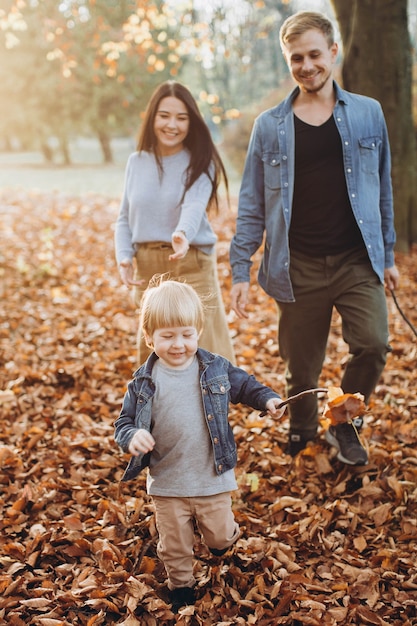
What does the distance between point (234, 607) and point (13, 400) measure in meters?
2.72

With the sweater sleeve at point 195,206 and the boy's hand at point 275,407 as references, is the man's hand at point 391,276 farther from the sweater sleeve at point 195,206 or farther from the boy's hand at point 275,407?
the boy's hand at point 275,407

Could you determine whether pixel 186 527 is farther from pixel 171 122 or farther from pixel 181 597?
pixel 171 122

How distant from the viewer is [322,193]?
345 centimetres

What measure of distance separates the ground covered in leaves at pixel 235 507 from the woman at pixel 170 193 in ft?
3.01

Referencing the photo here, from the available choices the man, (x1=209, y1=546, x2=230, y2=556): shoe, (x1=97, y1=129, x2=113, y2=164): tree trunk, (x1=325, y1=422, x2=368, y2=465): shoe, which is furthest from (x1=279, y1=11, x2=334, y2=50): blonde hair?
(x1=97, y1=129, x2=113, y2=164): tree trunk

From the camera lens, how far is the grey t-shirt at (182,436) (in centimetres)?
257

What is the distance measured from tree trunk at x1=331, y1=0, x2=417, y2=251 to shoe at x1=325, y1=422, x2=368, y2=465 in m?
5.10

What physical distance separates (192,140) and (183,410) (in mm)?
2054

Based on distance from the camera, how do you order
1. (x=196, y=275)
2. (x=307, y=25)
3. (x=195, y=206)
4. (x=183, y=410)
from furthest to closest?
(x=196, y=275), (x=195, y=206), (x=307, y=25), (x=183, y=410)

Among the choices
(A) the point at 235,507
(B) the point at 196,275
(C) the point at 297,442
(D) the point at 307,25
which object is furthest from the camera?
(C) the point at 297,442

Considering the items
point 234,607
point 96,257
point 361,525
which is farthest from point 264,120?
point 96,257

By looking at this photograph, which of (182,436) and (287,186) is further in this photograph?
(287,186)

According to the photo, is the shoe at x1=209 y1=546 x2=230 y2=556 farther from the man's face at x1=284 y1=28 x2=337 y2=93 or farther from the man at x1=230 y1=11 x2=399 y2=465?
the man's face at x1=284 y1=28 x2=337 y2=93

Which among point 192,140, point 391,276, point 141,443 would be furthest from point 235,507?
point 192,140
